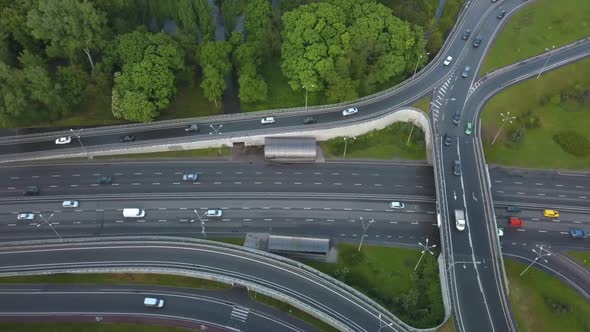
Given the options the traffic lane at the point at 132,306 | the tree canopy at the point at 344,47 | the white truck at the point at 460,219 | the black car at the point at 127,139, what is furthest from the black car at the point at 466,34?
the black car at the point at 127,139

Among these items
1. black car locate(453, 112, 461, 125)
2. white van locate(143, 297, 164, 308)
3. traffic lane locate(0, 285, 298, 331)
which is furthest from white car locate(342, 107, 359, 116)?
white van locate(143, 297, 164, 308)

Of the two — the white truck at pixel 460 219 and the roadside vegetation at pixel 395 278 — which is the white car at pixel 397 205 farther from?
the white truck at pixel 460 219

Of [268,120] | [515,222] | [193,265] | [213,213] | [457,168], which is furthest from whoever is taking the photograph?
[268,120]

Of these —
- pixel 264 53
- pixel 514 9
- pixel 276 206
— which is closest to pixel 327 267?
pixel 276 206

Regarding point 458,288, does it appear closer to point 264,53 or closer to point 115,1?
point 264,53

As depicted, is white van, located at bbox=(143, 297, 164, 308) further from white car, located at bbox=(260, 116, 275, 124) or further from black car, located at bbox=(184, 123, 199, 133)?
white car, located at bbox=(260, 116, 275, 124)

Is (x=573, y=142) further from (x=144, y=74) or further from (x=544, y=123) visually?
(x=144, y=74)

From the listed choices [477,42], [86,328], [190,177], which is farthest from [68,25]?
[477,42]
